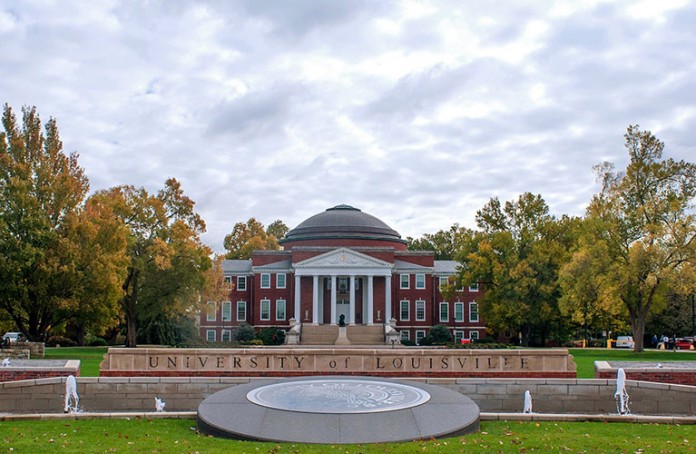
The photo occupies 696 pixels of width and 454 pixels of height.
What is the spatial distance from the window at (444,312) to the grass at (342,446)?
4994 cm

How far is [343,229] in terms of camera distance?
2621 inches

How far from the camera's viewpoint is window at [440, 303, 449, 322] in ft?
207

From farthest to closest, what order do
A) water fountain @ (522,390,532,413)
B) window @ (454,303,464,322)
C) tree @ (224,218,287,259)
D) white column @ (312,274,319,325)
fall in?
tree @ (224,218,287,259), window @ (454,303,464,322), white column @ (312,274,319,325), water fountain @ (522,390,532,413)

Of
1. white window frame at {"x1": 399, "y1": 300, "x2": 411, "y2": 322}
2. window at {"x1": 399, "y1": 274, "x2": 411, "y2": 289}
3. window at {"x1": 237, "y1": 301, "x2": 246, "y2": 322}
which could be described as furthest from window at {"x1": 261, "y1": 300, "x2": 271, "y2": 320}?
window at {"x1": 399, "y1": 274, "x2": 411, "y2": 289}

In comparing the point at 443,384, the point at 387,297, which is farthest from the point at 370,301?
the point at 443,384

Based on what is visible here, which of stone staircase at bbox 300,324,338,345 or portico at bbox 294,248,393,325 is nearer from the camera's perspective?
stone staircase at bbox 300,324,338,345

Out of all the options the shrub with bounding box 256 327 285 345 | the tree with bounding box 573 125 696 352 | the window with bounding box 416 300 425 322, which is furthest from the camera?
the window with bounding box 416 300 425 322

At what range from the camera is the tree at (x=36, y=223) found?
1276 inches

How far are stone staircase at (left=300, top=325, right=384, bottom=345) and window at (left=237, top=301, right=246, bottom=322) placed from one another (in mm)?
9260

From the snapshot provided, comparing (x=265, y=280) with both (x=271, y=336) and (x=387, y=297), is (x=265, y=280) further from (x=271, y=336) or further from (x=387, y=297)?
(x=387, y=297)

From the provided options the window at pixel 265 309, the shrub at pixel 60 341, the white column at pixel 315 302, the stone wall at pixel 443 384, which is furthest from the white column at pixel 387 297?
the stone wall at pixel 443 384

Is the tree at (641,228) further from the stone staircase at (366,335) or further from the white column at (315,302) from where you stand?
the white column at (315,302)

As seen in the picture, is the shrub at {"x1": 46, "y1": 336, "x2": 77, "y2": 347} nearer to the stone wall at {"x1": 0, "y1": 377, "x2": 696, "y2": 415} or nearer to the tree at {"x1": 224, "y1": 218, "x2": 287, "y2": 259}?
the tree at {"x1": 224, "y1": 218, "x2": 287, "y2": 259}

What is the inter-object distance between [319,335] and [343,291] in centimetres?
767
